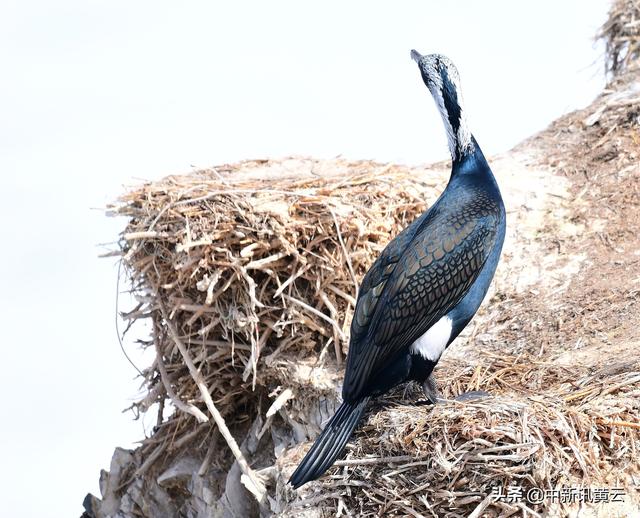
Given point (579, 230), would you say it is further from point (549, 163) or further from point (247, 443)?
point (247, 443)

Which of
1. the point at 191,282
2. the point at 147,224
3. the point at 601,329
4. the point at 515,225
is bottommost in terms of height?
the point at 601,329

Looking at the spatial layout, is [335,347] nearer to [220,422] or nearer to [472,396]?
[220,422]

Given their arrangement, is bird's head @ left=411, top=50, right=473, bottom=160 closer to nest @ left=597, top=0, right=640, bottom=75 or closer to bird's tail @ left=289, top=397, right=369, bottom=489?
bird's tail @ left=289, top=397, right=369, bottom=489

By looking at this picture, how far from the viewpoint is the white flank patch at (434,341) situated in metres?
6.05

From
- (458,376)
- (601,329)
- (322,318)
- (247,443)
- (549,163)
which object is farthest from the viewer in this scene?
(549,163)

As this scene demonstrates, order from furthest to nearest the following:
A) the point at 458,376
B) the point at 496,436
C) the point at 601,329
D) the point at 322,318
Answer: the point at 322,318
the point at 601,329
the point at 458,376
the point at 496,436

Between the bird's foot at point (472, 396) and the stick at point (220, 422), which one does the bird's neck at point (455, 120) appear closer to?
the bird's foot at point (472, 396)

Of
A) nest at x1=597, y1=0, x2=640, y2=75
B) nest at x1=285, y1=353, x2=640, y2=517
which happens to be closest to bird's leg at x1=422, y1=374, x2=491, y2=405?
nest at x1=285, y1=353, x2=640, y2=517

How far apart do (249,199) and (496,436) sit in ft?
10.4

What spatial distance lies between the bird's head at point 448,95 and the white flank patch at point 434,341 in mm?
980

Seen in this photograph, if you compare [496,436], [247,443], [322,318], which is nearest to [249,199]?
[322,318]

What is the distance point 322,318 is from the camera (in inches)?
310

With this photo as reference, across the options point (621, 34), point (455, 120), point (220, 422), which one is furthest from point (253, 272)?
point (621, 34)

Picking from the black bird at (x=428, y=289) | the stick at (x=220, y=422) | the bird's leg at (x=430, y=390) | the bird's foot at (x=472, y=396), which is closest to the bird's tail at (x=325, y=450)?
the black bird at (x=428, y=289)
